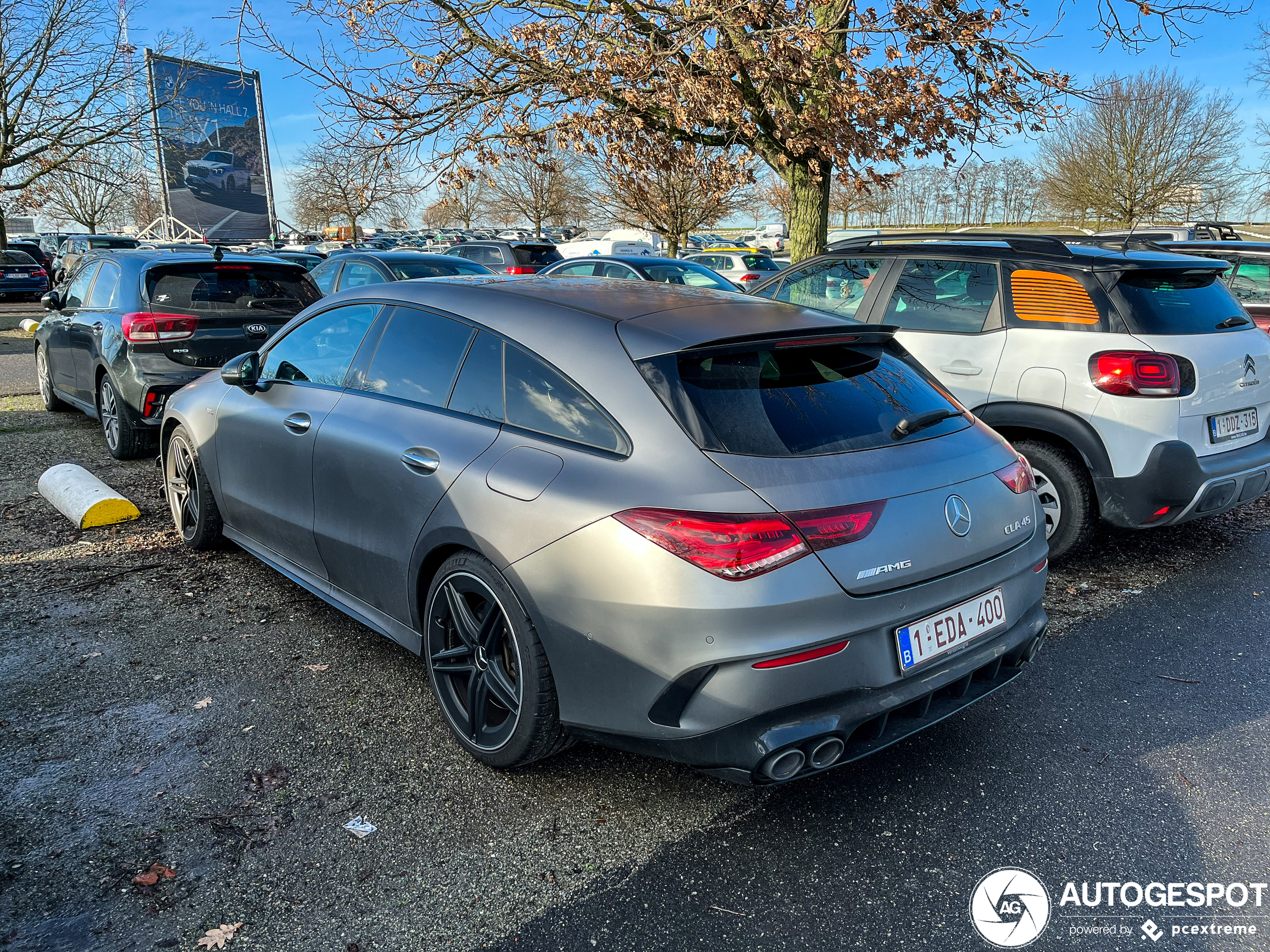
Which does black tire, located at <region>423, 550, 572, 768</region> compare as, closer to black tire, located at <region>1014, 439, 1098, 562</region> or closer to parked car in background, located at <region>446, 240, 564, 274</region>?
black tire, located at <region>1014, 439, 1098, 562</region>

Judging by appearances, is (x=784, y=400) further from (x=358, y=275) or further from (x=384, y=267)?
(x=358, y=275)

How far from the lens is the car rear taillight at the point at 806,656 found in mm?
2402

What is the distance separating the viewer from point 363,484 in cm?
350

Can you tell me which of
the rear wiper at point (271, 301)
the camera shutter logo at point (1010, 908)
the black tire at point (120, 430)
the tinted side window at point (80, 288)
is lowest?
the camera shutter logo at point (1010, 908)

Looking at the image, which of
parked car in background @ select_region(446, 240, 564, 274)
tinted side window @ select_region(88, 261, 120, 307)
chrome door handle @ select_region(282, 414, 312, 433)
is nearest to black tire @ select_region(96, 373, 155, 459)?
tinted side window @ select_region(88, 261, 120, 307)

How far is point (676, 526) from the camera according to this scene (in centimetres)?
245

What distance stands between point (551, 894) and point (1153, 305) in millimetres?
4351

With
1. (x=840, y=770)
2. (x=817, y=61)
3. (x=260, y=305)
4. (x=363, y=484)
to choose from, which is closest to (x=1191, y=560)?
(x=840, y=770)

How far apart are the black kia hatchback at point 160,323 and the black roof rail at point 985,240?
4.63 metres

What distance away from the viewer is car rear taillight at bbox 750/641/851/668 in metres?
2.40

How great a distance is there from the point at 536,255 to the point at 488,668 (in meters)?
19.0

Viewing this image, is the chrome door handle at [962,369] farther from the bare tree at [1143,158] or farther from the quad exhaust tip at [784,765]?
the bare tree at [1143,158]

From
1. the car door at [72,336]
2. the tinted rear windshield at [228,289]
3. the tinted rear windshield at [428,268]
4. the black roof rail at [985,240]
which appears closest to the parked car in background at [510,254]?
the tinted rear windshield at [428,268]

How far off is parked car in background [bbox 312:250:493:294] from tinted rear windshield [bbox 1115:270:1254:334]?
6.94 meters
